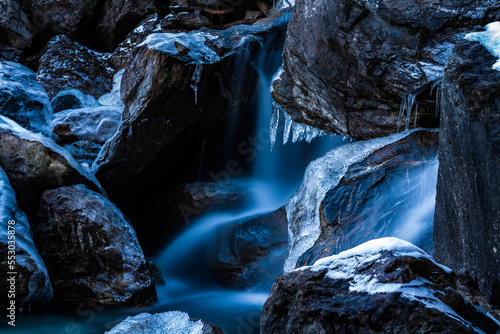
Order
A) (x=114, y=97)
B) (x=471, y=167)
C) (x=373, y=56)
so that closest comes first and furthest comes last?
(x=471, y=167) < (x=373, y=56) < (x=114, y=97)

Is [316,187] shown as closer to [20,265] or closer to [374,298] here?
[20,265]

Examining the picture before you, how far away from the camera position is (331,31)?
4.54m

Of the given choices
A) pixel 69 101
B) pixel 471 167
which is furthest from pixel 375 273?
pixel 69 101

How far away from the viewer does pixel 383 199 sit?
176 inches

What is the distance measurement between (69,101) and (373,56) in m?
7.60

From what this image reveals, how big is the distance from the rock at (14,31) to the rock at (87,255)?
8887 millimetres

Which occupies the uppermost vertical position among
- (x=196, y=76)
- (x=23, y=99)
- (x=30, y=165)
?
(x=196, y=76)

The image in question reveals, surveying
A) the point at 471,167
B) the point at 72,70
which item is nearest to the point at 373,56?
the point at 471,167

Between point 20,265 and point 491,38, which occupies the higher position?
point 491,38

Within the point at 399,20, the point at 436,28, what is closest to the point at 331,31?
the point at 399,20

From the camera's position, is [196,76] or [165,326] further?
[196,76]

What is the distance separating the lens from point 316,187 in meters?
5.08

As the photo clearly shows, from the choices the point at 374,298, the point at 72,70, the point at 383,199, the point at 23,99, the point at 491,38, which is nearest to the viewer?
the point at 374,298

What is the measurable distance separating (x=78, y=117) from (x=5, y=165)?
10.5 ft
